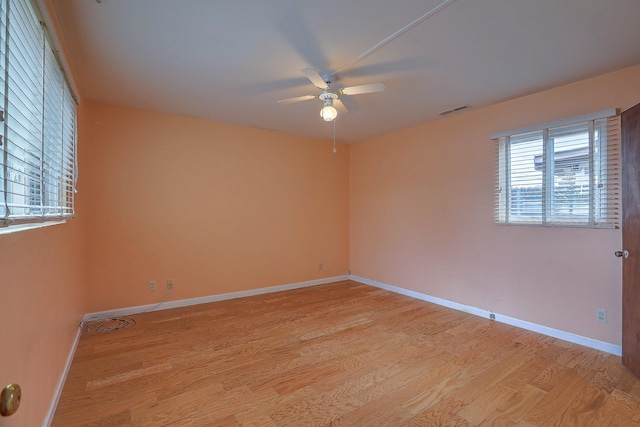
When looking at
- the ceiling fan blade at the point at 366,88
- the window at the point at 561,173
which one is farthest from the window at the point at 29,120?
the window at the point at 561,173

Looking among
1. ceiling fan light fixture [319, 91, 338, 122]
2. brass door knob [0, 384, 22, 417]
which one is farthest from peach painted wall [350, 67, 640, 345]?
brass door knob [0, 384, 22, 417]

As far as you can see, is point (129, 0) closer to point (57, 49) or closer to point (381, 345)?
point (57, 49)

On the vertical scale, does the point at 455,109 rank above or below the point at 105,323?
above

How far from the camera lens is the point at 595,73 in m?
2.60

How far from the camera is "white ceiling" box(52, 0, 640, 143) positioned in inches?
72.8

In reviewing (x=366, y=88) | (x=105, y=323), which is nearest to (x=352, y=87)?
(x=366, y=88)

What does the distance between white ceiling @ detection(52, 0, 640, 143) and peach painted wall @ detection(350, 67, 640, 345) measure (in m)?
0.31

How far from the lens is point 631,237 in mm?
2262

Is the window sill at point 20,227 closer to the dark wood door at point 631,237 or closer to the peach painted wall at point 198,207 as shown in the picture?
the peach painted wall at point 198,207

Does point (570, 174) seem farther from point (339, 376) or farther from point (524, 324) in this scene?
point (339, 376)

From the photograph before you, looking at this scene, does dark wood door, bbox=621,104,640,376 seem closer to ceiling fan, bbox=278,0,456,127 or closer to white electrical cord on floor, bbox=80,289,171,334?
ceiling fan, bbox=278,0,456,127

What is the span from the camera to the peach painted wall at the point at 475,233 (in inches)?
105

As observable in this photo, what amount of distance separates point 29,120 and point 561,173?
404cm

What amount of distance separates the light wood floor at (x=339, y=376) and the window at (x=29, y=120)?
127cm
